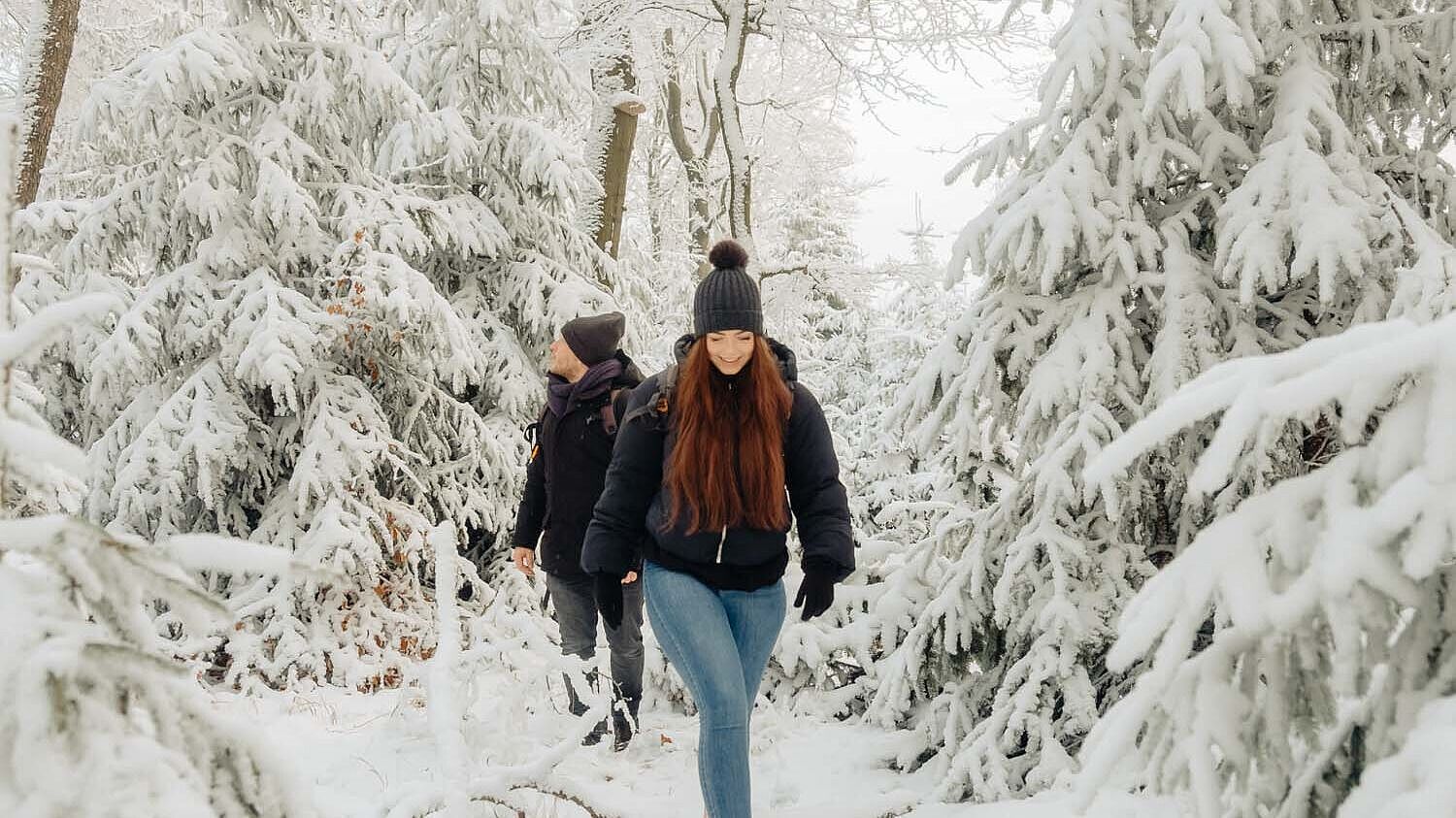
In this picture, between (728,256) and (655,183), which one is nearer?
(728,256)

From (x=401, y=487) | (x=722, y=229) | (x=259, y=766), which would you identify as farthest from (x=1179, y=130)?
(x=722, y=229)

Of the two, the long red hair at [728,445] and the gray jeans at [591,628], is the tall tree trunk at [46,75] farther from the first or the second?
the long red hair at [728,445]

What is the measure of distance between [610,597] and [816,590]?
2.52ft

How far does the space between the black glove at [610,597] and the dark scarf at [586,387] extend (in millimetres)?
1564

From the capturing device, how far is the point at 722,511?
3248mm

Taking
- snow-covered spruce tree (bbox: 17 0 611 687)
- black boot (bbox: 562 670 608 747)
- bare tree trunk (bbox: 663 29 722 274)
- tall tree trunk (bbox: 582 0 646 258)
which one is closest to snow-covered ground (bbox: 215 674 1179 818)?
black boot (bbox: 562 670 608 747)

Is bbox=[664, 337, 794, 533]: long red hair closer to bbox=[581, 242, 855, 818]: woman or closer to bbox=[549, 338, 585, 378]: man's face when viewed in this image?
→ bbox=[581, 242, 855, 818]: woman

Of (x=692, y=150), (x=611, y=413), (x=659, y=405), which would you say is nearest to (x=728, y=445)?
(x=659, y=405)

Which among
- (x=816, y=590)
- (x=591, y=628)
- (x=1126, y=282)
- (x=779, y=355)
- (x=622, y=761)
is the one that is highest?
(x=1126, y=282)

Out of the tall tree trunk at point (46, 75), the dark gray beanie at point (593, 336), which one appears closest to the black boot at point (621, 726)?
the dark gray beanie at point (593, 336)

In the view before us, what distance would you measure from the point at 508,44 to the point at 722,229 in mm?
6406

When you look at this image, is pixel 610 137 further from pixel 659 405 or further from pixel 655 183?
pixel 655 183

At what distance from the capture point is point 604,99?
1034 cm

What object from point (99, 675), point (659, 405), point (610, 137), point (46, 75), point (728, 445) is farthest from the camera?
point (610, 137)
